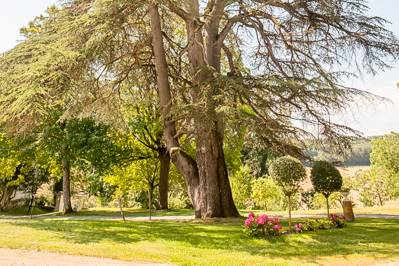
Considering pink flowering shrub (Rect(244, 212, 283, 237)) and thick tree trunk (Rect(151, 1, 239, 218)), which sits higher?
thick tree trunk (Rect(151, 1, 239, 218))

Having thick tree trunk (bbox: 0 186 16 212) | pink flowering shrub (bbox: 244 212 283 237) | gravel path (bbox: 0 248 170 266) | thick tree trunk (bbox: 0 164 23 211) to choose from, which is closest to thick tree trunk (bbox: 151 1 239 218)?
pink flowering shrub (bbox: 244 212 283 237)

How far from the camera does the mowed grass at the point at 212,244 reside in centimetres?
834

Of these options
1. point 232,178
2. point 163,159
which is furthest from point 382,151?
point 163,159

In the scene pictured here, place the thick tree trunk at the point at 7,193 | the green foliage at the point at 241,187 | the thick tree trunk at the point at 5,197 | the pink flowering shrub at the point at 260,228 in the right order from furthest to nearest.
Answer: the green foliage at the point at 241,187, the thick tree trunk at the point at 5,197, the thick tree trunk at the point at 7,193, the pink flowering shrub at the point at 260,228

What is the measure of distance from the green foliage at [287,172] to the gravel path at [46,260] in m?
5.49

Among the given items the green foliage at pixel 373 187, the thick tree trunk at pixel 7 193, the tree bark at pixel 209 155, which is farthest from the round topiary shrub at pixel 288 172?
the green foliage at pixel 373 187

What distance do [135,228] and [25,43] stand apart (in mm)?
7037

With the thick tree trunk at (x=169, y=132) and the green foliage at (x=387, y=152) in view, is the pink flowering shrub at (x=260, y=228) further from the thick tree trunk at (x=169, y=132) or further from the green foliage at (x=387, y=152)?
the green foliage at (x=387, y=152)

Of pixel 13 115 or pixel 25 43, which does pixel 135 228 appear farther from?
pixel 25 43

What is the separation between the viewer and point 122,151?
23.8m

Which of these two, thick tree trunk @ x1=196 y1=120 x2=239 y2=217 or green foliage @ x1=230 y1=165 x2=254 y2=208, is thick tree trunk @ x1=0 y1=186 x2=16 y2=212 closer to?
green foliage @ x1=230 y1=165 x2=254 y2=208

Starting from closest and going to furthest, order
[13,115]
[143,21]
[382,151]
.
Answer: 1. [13,115]
2. [143,21]
3. [382,151]

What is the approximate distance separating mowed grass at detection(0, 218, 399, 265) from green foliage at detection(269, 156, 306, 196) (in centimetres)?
161

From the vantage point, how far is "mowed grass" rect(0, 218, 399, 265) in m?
8.34
